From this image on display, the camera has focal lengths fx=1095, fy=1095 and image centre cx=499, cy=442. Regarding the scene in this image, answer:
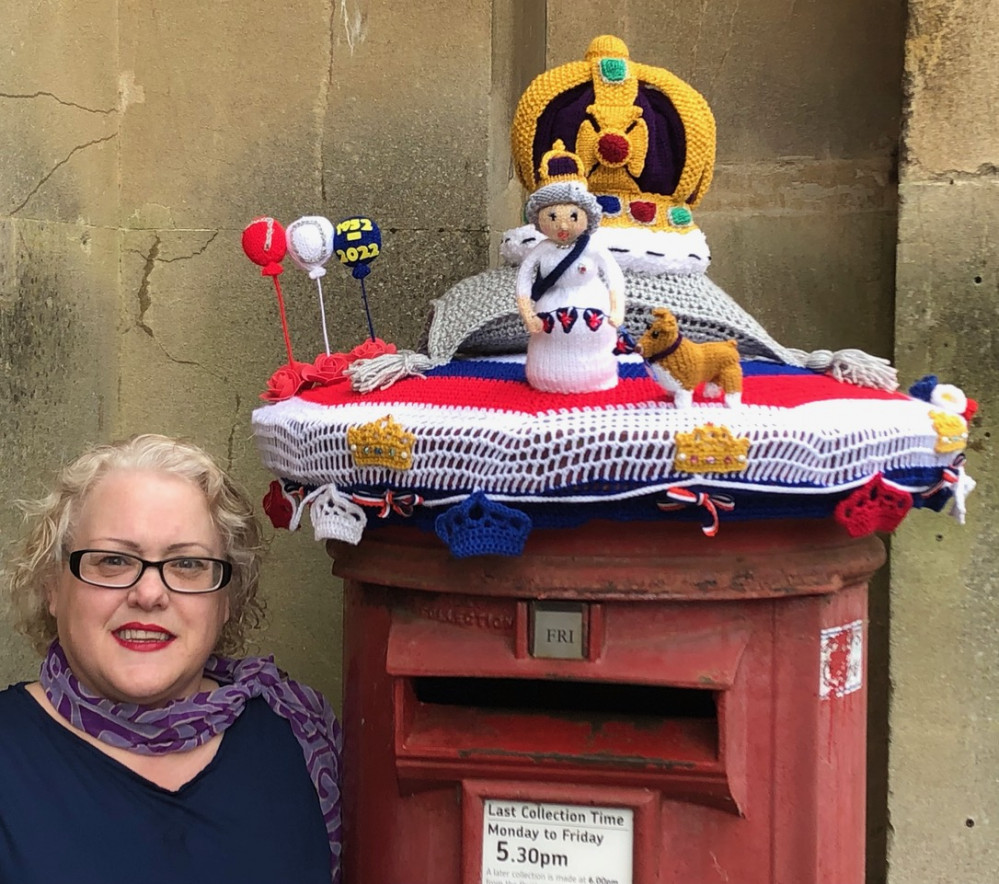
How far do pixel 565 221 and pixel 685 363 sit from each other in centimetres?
21

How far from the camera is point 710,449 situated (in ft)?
3.54

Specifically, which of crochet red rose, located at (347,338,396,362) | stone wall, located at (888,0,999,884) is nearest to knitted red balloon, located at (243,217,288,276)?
crochet red rose, located at (347,338,396,362)

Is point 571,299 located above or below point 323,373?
above

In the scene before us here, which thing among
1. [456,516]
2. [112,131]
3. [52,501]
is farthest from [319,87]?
[456,516]

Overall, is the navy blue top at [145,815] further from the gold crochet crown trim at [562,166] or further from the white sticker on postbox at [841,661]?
the gold crochet crown trim at [562,166]

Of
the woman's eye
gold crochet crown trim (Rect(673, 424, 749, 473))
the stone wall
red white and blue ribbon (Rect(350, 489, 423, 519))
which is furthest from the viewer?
the stone wall

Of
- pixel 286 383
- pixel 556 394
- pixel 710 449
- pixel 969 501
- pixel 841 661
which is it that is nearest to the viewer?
pixel 710 449

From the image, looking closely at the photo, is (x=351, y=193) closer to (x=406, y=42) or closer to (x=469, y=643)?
(x=406, y=42)

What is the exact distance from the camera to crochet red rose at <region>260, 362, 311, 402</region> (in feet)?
4.66

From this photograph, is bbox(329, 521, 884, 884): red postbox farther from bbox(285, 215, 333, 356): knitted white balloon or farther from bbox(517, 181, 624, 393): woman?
bbox(285, 215, 333, 356): knitted white balloon

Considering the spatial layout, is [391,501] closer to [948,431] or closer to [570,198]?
[570,198]

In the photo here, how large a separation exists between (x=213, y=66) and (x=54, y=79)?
32 centimetres

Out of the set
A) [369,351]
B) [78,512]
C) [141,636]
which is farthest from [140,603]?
[369,351]

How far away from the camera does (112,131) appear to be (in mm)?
2287
